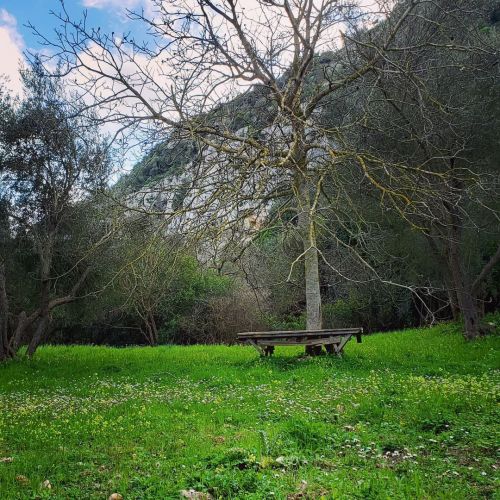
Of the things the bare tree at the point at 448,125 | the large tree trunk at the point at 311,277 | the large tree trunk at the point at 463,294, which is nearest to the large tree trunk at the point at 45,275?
the large tree trunk at the point at 311,277

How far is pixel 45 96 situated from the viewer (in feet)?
60.0

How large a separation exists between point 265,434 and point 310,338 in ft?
25.7

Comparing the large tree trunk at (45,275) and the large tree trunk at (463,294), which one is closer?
the large tree trunk at (463,294)

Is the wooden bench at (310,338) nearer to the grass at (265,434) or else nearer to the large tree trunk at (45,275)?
the grass at (265,434)

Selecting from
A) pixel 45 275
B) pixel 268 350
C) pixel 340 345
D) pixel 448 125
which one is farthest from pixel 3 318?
pixel 448 125

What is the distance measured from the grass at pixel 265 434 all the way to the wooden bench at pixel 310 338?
975 millimetres

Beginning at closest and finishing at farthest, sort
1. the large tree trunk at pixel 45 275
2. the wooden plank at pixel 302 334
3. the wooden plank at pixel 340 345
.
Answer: the wooden plank at pixel 302 334, the wooden plank at pixel 340 345, the large tree trunk at pixel 45 275

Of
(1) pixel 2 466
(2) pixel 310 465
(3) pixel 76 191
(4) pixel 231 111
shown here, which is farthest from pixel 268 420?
(3) pixel 76 191

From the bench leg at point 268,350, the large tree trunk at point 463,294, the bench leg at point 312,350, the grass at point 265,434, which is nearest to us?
the grass at point 265,434

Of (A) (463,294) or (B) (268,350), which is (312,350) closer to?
(B) (268,350)

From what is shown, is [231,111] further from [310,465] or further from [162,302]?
[162,302]

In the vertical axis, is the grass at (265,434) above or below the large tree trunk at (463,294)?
below

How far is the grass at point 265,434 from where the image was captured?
179 inches

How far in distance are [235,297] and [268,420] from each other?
22212 mm
